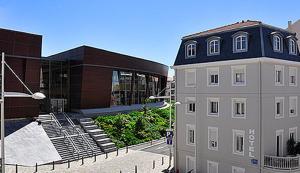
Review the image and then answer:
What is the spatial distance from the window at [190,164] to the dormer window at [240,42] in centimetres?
980

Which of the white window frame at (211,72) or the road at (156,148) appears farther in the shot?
the road at (156,148)

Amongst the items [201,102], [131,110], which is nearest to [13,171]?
[201,102]

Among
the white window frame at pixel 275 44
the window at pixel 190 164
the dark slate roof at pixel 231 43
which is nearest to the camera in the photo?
the dark slate roof at pixel 231 43

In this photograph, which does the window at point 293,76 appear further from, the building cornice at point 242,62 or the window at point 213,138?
the window at point 213,138

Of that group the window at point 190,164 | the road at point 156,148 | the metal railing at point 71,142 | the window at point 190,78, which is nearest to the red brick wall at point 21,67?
the metal railing at point 71,142

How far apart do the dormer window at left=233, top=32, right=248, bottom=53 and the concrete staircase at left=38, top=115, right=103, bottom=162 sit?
62.1 feet

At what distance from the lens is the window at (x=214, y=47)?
24125 millimetres

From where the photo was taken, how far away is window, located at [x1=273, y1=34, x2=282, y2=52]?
22.5 m

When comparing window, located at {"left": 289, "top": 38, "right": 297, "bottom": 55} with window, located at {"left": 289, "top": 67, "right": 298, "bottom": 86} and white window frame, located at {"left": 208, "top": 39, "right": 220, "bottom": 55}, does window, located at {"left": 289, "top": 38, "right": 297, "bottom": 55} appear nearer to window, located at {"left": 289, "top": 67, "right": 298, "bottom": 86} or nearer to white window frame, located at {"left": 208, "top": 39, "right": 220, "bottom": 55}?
window, located at {"left": 289, "top": 67, "right": 298, "bottom": 86}

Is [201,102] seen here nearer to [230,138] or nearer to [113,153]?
[230,138]

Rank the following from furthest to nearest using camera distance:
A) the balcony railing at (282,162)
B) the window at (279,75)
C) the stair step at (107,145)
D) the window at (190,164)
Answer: the stair step at (107,145) → the window at (190,164) → the window at (279,75) → the balcony railing at (282,162)

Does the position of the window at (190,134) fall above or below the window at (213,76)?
below

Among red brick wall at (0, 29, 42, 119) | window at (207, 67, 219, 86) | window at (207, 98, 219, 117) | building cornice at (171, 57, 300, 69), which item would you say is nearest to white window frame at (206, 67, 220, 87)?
window at (207, 67, 219, 86)

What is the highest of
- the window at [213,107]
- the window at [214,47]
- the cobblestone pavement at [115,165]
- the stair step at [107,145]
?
the window at [214,47]
